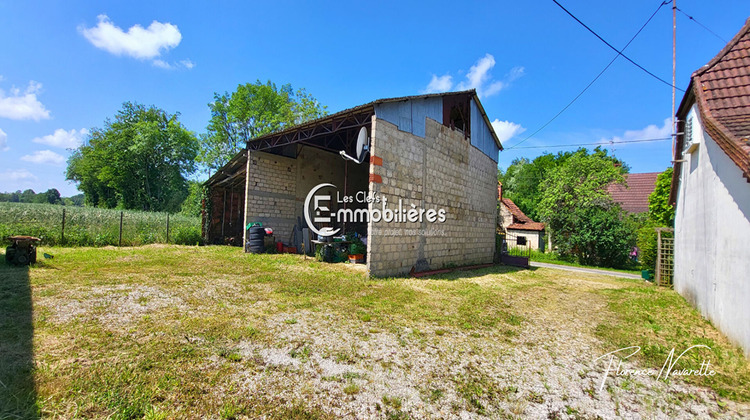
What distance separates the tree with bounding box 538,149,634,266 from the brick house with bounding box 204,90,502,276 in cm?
713

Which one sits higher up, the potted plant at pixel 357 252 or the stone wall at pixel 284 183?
the stone wall at pixel 284 183

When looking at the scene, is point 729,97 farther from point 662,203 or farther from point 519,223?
point 519,223

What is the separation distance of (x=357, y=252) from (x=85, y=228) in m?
10.8

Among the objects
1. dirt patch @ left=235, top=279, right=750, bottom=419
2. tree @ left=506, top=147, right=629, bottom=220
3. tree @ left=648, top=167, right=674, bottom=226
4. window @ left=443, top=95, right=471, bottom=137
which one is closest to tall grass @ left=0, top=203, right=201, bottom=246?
dirt patch @ left=235, top=279, right=750, bottom=419

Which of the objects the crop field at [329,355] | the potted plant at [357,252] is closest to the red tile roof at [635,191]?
the crop field at [329,355]

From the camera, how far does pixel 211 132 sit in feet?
89.9

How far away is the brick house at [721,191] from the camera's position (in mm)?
3281

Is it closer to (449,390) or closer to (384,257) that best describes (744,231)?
(449,390)

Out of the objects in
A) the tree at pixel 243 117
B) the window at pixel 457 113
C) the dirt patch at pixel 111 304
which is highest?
the tree at pixel 243 117

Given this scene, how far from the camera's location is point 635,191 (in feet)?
68.6

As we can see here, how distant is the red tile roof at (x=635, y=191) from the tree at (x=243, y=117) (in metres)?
25.1

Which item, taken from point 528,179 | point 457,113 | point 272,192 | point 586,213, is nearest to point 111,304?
point 272,192

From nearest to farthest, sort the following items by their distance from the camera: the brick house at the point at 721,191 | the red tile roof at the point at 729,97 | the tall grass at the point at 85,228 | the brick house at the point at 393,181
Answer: the red tile roof at the point at 729,97
the brick house at the point at 721,191
the brick house at the point at 393,181
the tall grass at the point at 85,228

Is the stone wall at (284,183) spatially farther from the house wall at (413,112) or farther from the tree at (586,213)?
the tree at (586,213)
